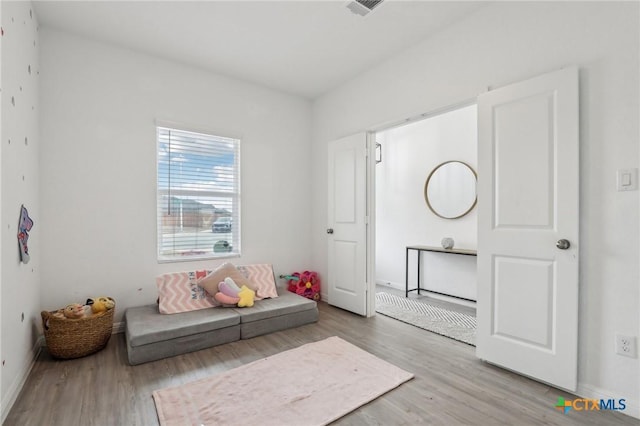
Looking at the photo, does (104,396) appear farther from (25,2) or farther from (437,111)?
(437,111)

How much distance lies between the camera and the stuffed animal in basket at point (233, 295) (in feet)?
9.98

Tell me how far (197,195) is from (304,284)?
1747 mm

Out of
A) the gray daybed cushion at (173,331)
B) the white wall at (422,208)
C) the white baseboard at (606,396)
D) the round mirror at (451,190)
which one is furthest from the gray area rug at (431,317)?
the gray daybed cushion at (173,331)

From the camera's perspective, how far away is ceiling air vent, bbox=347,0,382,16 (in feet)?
7.80

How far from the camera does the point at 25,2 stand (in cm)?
224

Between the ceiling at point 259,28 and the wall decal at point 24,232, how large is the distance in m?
1.69

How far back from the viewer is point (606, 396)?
6.04 feet

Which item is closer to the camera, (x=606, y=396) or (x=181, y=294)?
(x=606, y=396)

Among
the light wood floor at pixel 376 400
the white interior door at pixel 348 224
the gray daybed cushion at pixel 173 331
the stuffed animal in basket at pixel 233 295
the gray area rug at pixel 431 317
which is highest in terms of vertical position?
the white interior door at pixel 348 224

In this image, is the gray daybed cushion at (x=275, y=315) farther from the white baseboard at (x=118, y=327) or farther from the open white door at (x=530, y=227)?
the open white door at (x=530, y=227)

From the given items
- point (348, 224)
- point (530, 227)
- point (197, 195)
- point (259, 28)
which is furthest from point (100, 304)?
point (530, 227)

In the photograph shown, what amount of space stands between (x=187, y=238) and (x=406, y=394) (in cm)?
267

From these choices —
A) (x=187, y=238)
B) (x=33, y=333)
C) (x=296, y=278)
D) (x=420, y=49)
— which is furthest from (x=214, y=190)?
(x=420, y=49)

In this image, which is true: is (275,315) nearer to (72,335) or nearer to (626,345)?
(72,335)
